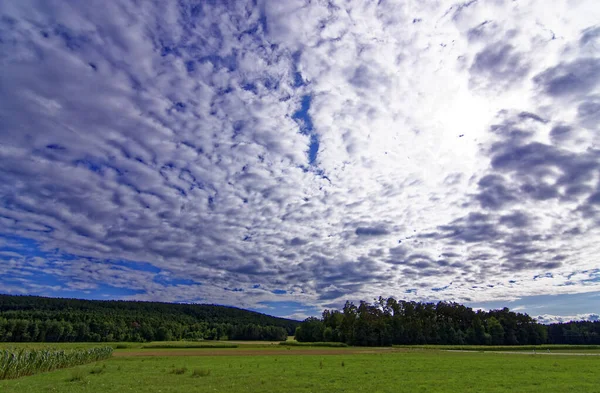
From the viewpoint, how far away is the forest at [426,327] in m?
140

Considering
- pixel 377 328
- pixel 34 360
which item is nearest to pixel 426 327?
pixel 377 328

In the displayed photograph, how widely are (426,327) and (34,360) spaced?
136 m

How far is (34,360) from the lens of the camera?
42.7 metres

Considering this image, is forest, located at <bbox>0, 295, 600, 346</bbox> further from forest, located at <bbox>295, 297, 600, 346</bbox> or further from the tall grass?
the tall grass

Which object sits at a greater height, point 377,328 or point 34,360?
point 377,328

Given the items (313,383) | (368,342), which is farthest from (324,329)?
(313,383)

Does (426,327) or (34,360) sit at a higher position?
(426,327)

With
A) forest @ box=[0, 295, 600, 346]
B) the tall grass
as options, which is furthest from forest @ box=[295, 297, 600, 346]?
the tall grass

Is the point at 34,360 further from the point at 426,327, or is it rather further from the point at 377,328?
the point at 426,327

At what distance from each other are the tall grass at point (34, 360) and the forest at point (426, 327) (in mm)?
103005

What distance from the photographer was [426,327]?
147 metres

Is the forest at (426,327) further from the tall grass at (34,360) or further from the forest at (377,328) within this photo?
the tall grass at (34,360)

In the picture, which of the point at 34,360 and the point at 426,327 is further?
the point at 426,327

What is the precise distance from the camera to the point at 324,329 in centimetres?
16062
